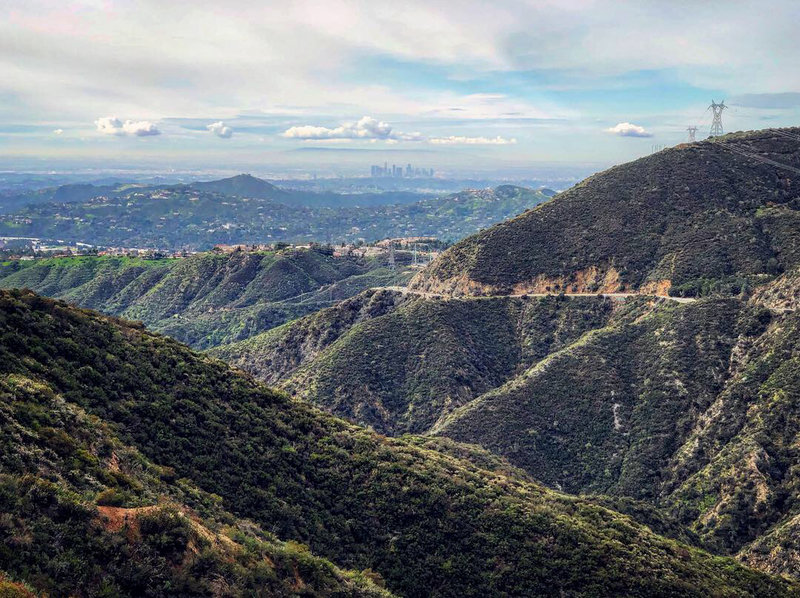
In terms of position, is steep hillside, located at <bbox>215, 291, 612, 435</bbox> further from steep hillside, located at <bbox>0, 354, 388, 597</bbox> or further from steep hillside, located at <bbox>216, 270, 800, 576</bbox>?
steep hillside, located at <bbox>0, 354, 388, 597</bbox>

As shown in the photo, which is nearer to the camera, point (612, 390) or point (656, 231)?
point (612, 390)

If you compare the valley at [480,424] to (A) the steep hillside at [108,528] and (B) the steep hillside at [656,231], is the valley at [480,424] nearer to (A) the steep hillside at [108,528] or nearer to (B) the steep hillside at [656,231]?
(A) the steep hillside at [108,528]

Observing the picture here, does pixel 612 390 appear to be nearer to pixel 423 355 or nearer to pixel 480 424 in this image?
pixel 480 424

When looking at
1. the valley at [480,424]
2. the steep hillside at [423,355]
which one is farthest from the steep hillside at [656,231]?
the steep hillside at [423,355]

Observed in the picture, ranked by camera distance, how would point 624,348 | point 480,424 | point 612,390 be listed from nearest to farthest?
point 480,424, point 612,390, point 624,348

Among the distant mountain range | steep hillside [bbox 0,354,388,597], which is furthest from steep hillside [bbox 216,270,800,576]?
steep hillside [bbox 0,354,388,597]

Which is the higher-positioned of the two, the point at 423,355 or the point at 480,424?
the point at 423,355

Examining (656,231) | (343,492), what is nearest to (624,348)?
(656,231)
